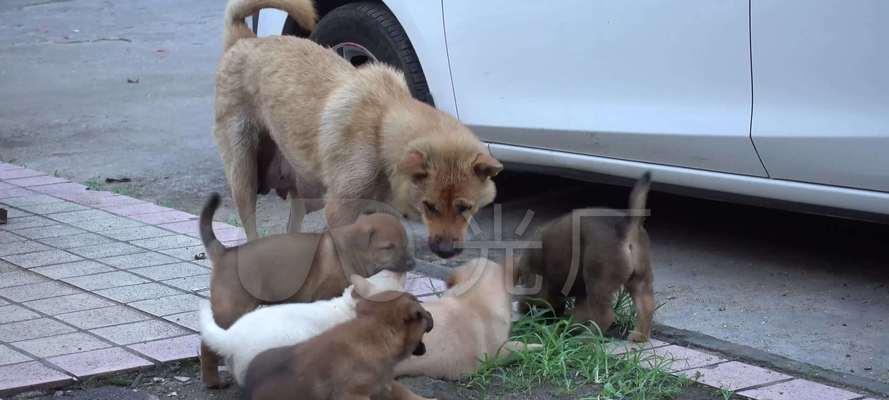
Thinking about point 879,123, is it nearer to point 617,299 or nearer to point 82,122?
point 617,299

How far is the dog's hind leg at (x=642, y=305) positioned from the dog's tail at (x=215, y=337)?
58.3 inches

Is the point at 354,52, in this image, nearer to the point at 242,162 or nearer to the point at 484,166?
the point at 242,162

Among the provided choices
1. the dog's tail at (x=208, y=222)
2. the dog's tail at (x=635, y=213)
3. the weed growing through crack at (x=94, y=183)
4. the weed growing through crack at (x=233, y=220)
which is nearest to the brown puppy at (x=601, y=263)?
the dog's tail at (x=635, y=213)

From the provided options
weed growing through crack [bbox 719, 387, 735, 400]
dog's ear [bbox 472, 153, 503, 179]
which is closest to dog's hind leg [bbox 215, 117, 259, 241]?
dog's ear [bbox 472, 153, 503, 179]

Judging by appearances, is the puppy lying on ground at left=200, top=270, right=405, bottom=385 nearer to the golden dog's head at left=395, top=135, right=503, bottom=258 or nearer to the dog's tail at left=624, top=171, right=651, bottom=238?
the golden dog's head at left=395, top=135, right=503, bottom=258

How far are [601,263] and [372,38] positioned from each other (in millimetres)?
2544

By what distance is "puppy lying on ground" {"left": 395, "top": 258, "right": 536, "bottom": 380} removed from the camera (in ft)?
13.1

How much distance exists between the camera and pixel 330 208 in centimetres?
484

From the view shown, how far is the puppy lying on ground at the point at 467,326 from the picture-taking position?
3988 millimetres

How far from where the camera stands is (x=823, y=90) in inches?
186

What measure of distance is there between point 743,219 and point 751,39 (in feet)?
5.75

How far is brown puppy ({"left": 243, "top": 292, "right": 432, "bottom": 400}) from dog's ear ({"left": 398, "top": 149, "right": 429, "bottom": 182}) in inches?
44.1

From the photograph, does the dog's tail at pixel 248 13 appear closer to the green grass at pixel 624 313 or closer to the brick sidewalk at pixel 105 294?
the brick sidewalk at pixel 105 294

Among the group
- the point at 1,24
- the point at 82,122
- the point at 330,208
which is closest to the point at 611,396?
the point at 330,208
